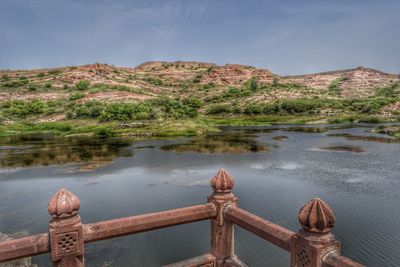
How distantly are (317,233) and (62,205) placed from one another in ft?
11.0

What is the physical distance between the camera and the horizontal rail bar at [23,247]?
436 centimetres

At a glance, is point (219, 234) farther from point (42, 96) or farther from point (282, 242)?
point (42, 96)

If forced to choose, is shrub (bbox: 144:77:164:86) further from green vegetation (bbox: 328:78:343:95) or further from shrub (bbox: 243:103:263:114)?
green vegetation (bbox: 328:78:343:95)

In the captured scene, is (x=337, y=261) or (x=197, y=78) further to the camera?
(x=197, y=78)

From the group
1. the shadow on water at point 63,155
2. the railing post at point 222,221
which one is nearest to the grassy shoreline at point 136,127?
the shadow on water at point 63,155

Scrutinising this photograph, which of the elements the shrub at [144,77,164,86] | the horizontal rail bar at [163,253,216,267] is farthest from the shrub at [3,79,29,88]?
the horizontal rail bar at [163,253,216,267]

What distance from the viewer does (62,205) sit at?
14.8ft

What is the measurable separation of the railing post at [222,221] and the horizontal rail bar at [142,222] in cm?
15

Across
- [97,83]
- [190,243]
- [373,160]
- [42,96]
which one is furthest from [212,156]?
[97,83]

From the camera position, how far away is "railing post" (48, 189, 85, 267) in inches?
178

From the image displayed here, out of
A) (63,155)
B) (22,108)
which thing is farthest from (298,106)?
(63,155)

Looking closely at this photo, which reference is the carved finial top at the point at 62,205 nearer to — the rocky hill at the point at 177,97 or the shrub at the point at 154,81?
the rocky hill at the point at 177,97

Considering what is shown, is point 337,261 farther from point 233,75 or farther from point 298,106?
point 233,75

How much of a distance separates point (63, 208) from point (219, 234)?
2.84 meters
